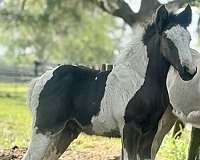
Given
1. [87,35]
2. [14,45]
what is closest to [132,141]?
[87,35]

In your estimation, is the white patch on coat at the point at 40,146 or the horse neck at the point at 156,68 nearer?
the horse neck at the point at 156,68

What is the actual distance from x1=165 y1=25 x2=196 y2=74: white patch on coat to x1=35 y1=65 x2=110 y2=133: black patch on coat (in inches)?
27.7

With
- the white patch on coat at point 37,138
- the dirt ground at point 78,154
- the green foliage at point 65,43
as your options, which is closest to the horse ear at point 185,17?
the white patch on coat at point 37,138

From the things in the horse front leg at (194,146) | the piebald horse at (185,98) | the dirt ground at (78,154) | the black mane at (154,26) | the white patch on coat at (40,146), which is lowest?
the dirt ground at (78,154)

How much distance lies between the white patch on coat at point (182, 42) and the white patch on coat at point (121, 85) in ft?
1.03

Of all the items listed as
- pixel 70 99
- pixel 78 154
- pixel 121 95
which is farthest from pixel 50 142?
pixel 78 154

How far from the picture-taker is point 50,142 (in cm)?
454

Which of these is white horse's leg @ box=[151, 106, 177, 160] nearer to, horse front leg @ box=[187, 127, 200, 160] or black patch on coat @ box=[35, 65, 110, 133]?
black patch on coat @ box=[35, 65, 110, 133]

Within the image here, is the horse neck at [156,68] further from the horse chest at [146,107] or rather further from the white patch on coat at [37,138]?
the white patch on coat at [37,138]

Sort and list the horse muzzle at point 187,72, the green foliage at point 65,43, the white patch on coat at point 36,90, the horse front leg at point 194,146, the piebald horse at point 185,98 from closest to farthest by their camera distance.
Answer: the horse muzzle at point 187,72 < the white patch on coat at point 36,90 < the piebald horse at point 185,98 < the horse front leg at point 194,146 < the green foliage at point 65,43

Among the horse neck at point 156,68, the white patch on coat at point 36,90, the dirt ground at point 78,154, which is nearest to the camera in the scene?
the horse neck at point 156,68

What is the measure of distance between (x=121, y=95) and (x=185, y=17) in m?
0.77

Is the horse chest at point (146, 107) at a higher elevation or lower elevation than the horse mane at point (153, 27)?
lower

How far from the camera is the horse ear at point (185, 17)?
422 cm
